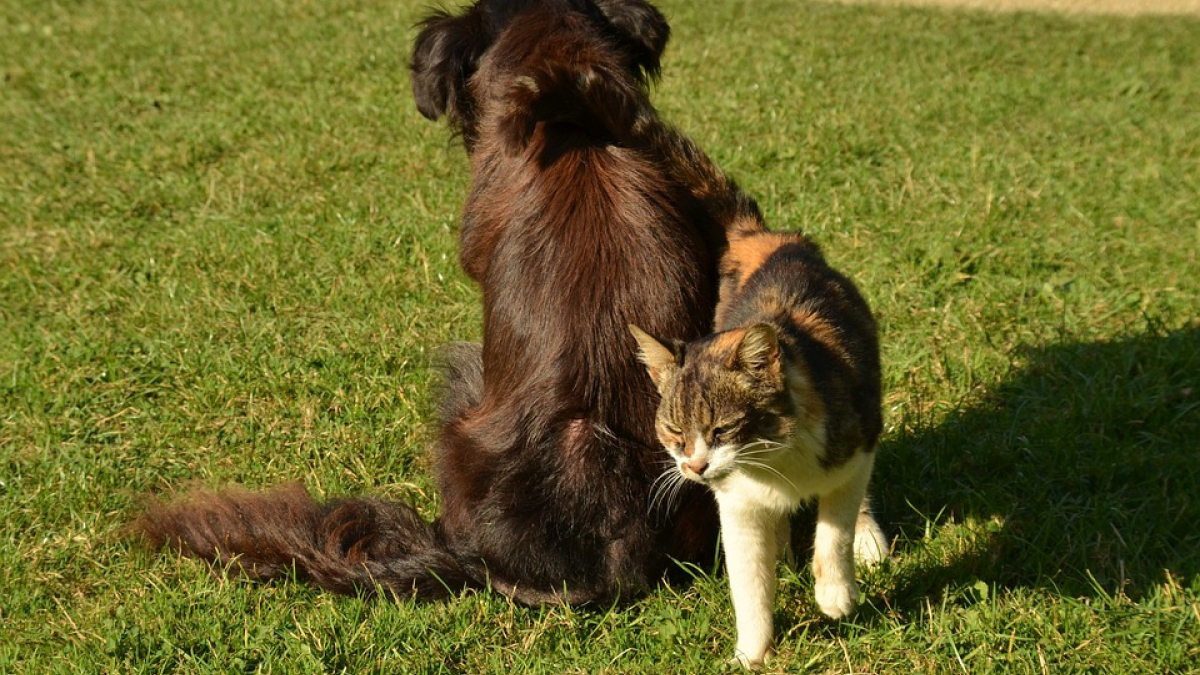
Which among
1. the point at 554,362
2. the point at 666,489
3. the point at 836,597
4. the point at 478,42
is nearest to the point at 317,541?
Result: the point at 554,362

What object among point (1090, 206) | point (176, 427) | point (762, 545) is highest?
point (1090, 206)

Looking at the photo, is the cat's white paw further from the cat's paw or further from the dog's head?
the dog's head

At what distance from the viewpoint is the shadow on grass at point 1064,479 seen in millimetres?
3811

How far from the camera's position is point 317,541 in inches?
155

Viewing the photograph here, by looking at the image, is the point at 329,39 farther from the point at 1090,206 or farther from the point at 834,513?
the point at 834,513

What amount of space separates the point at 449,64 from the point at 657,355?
60.7 inches

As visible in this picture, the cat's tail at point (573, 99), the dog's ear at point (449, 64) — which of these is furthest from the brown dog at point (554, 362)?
the dog's ear at point (449, 64)

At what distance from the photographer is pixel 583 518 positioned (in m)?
3.70

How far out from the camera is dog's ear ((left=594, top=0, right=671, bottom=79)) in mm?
4211

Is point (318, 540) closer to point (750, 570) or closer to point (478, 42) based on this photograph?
point (750, 570)

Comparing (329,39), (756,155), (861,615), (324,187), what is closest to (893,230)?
(756,155)

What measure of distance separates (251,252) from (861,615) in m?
4.00

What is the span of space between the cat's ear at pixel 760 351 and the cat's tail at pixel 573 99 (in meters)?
1.05

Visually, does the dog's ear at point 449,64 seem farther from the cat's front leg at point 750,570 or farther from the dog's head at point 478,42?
the cat's front leg at point 750,570
